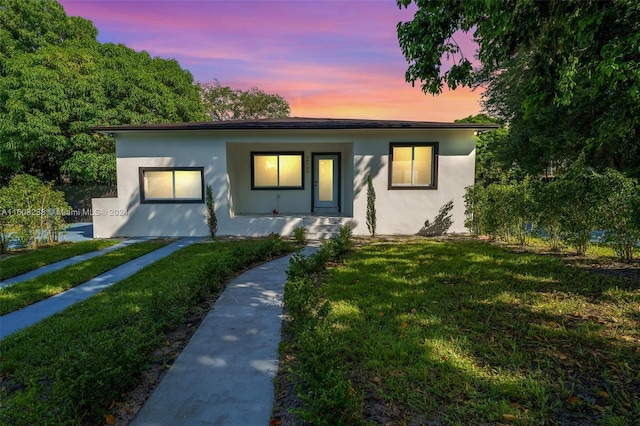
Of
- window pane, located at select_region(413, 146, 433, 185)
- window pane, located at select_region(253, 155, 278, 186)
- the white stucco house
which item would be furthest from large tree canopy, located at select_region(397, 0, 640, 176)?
window pane, located at select_region(253, 155, 278, 186)

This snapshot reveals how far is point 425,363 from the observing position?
110 inches

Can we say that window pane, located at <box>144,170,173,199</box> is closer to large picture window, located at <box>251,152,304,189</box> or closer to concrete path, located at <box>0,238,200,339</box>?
large picture window, located at <box>251,152,304,189</box>

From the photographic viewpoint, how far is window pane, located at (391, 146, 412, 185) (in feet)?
33.5

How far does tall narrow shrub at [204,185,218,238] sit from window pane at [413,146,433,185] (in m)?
5.95

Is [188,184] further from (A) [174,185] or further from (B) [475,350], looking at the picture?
(B) [475,350]

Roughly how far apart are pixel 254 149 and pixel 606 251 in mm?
9950

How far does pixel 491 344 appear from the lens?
310cm

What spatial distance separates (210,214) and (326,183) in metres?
4.33

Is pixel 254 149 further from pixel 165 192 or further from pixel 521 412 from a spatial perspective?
pixel 521 412

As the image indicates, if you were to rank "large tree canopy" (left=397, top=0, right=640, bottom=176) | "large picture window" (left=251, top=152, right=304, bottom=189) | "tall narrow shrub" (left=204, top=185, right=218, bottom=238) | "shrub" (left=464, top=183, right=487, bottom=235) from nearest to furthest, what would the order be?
"large tree canopy" (left=397, top=0, right=640, bottom=176), "shrub" (left=464, top=183, right=487, bottom=235), "tall narrow shrub" (left=204, top=185, right=218, bottom=238), "large picture window" (left=251, top=152, right=304, bottom=189)

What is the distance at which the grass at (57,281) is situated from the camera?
173 inches

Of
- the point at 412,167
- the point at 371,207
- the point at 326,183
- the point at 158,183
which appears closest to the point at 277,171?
the point at 326,183

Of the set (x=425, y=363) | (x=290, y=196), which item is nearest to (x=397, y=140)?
(x=290, y=196)

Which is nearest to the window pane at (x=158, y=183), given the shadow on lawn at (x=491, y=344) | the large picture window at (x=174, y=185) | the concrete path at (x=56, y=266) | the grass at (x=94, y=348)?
the large picture window at (x=174, y=185)
